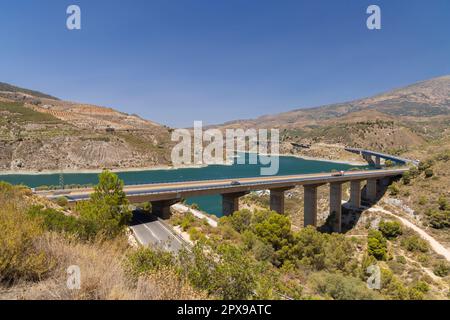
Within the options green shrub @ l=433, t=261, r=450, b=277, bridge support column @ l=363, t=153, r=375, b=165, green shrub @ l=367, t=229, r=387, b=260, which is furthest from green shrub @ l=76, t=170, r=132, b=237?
bridge support column @ l=363, t=153, r=375, b=165

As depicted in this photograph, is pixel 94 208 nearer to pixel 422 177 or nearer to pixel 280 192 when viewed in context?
pixel 280 192

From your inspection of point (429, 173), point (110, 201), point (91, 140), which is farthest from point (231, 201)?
point (91, 140)

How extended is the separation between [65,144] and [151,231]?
9671cm

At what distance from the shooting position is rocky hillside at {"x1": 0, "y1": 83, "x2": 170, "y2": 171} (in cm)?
9762

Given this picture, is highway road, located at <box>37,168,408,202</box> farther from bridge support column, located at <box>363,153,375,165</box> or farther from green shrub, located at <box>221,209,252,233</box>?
bridge support column, located at <box>363,153,375,165</box>

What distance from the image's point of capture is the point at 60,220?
11.6 m

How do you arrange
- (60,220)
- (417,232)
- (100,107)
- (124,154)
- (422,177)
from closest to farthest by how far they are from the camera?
(60,220), (417,232), (422,177), (124,154), (100,107)

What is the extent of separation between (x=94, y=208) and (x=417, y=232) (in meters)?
37.7

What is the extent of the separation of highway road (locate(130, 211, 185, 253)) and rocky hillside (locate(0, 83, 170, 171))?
80.1 metres

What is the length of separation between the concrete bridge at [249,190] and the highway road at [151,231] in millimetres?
1972

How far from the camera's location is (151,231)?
24.1m

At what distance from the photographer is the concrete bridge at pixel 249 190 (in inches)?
1220

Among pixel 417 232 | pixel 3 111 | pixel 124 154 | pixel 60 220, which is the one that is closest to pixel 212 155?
pixel 124 154

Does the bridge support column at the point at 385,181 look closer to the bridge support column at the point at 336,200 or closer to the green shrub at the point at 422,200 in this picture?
the green shrub at the point at 422,200
